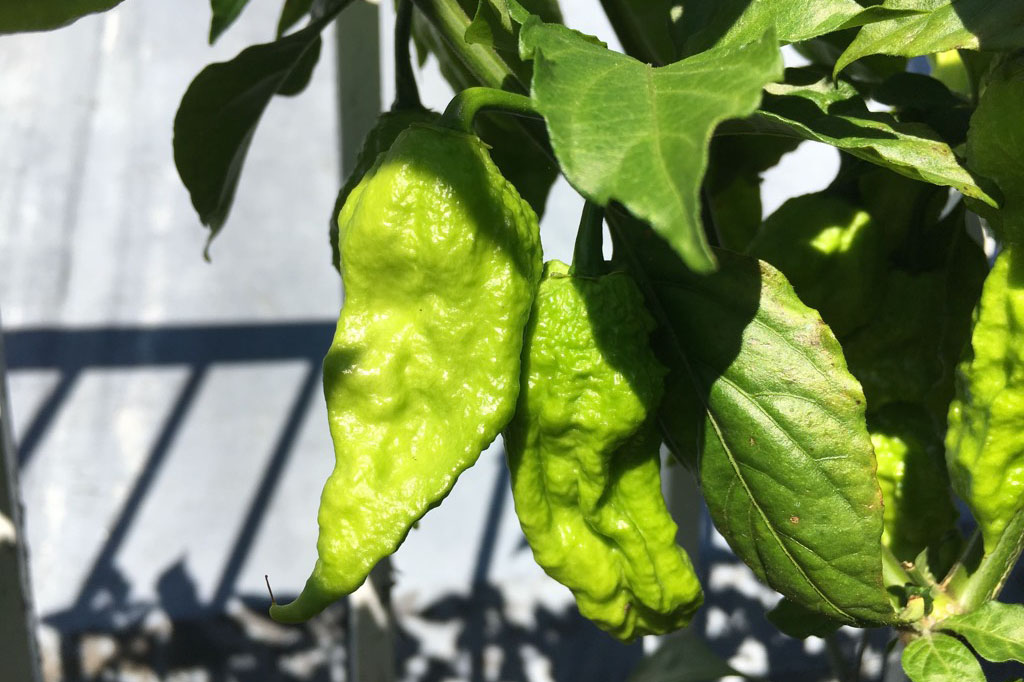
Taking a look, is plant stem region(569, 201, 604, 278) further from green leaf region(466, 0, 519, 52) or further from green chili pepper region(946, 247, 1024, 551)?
green chili pepper region(946, 247, 1024, 551)

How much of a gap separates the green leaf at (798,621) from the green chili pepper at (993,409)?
0.52 feet

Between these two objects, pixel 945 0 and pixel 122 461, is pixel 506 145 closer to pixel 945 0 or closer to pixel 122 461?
pixel 945 0

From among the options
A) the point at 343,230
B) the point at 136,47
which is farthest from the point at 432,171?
the point at 136,47

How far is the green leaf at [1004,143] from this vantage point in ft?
1.71

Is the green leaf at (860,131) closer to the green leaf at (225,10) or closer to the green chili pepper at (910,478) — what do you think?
the green chili pepper at (910,478)

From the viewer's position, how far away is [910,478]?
68cm

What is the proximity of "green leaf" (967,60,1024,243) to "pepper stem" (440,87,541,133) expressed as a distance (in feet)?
0.79

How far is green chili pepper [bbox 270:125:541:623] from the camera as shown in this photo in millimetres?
496

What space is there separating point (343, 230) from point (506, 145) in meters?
0.25

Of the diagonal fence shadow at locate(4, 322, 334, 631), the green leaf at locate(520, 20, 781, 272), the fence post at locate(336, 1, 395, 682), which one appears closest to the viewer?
the green leaf at locate(520, 20, 781, 272)

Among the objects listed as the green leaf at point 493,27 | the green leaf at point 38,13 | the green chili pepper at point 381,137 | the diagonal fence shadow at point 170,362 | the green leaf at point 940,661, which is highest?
the green leaf at point 38,13

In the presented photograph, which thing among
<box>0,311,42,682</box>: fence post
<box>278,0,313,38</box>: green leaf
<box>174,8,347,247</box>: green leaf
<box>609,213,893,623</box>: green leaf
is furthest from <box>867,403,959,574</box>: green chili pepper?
<box>0,311,42,682</box>: fence post

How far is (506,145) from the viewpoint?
75 cm

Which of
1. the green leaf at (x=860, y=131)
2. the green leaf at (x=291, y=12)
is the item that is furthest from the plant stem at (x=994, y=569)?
the green leaf at (x=291, y=12)
